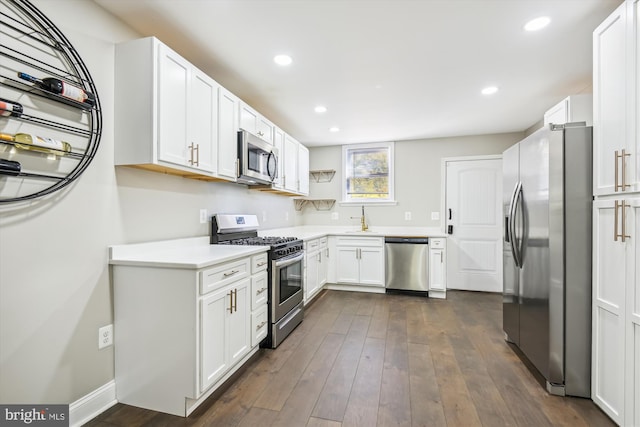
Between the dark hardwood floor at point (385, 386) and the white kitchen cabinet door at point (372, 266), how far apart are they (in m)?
1.17

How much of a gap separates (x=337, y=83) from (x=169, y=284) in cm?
226

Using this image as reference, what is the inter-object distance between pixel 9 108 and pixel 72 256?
765mm

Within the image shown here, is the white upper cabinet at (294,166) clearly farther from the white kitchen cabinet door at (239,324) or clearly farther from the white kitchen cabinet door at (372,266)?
the white kitchen cabinet door at (239,324)

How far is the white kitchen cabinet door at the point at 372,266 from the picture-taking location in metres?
4.34

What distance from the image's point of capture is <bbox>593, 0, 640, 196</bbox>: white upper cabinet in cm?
153

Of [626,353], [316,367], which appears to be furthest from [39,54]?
[626,353]

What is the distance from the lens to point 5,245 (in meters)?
1.36

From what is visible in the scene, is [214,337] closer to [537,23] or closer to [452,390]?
[452,390]

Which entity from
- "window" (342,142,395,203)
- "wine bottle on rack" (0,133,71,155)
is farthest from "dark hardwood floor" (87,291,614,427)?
"window" (342,142,395,203)

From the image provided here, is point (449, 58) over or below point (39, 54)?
over

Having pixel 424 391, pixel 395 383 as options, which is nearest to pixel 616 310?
pixel 424 391

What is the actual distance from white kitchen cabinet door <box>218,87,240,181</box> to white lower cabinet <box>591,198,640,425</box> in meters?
2.59

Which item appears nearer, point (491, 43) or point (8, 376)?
point (8, 376)

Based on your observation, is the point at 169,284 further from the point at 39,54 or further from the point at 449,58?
the point at 449,58
